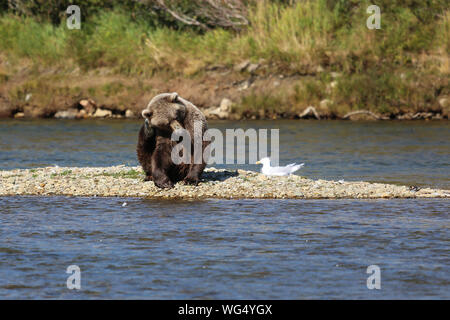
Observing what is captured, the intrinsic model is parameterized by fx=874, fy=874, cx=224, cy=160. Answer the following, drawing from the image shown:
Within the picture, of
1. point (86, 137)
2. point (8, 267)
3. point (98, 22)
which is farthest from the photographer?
point (98, 22)

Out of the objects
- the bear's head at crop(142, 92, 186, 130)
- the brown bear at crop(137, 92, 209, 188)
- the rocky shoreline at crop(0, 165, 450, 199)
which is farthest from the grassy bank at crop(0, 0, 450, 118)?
the bear's head at crop(142, 92, 186, 130)

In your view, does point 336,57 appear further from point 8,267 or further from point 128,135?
point 8,267

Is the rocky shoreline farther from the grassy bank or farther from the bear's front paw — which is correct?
the grassy bank

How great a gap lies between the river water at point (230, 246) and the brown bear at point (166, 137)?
642 millimetres

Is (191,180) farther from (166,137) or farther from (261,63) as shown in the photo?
(261,63)

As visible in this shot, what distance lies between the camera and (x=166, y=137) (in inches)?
478

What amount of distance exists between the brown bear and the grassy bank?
11.6 m

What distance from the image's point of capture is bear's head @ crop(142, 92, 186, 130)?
1178cm

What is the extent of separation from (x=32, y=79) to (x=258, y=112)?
283 inches

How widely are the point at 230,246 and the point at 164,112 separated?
333cm

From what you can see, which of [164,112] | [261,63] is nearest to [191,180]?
[164,112]

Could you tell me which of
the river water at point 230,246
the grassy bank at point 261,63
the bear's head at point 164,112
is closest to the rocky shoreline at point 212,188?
the river water at point 230,246
